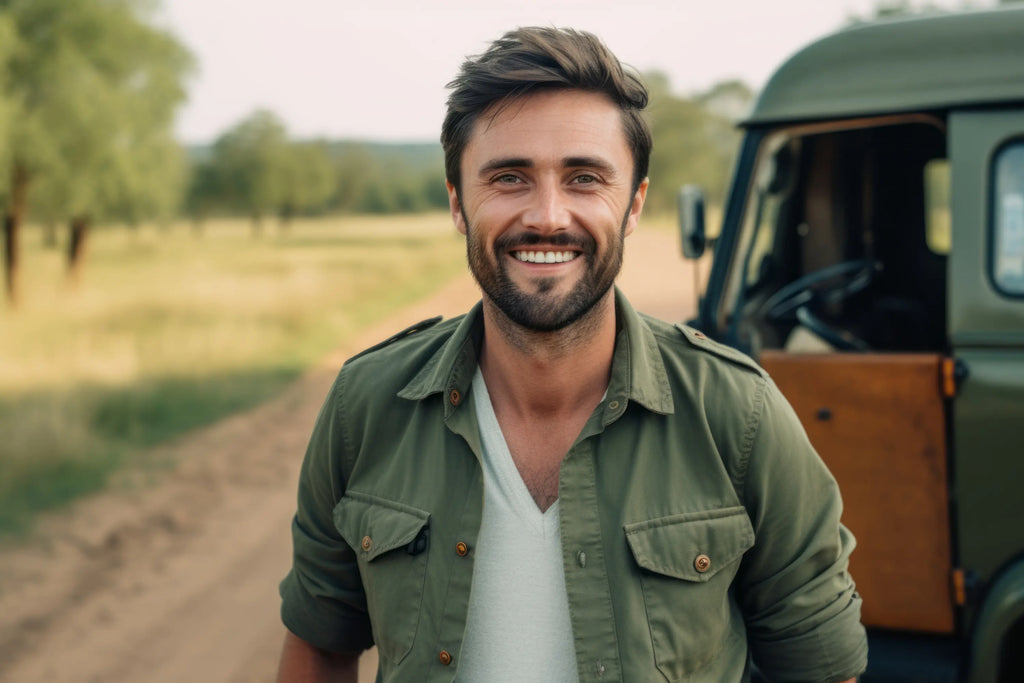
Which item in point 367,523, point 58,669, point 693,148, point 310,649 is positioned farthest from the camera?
point 693,148

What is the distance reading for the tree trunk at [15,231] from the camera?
16.0 metres

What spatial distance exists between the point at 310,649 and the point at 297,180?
73.6 m

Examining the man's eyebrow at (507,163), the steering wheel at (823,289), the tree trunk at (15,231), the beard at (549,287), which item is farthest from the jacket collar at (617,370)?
the tree trunk at (15,231)

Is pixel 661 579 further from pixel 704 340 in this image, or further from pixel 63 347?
pixel 63 347

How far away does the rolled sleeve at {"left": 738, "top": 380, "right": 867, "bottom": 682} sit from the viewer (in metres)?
1.78

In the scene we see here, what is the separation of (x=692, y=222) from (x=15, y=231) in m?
15.7

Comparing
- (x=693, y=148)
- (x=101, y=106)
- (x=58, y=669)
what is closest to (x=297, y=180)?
(x=693, y=148)

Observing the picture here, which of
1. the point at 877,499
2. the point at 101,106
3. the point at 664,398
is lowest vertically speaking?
the point at 877,499

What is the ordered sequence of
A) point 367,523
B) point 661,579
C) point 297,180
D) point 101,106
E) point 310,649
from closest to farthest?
1. point 661,579
2. point 367,523
3. point 310,649
4. point 101,106
5. point 297,180

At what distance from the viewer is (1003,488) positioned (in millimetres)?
2932

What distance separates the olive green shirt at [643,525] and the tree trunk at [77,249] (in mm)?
19589

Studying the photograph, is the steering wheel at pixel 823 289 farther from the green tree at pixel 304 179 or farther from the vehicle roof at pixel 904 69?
the green tree at pixel 304 179

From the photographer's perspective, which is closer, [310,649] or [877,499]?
[310,649]

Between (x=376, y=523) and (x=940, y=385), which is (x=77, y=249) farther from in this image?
(x=376, y=523)
